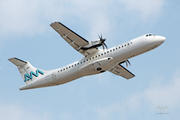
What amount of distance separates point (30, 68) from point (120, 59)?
512 inches

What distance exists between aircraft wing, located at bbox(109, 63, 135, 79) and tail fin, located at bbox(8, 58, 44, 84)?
9.83m

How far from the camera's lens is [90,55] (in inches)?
1324

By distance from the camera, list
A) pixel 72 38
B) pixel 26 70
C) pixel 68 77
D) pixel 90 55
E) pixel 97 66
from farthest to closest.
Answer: pixel 26 70 < pixel 68 77 < pixel 90 55 < pixel 97 66 < pixel 72 38

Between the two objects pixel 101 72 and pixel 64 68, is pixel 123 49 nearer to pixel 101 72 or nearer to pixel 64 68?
pixel 101 72

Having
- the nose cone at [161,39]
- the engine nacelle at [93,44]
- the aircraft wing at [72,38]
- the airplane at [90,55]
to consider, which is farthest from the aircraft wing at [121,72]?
the nose cone at [161,39]

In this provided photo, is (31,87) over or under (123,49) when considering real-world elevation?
under

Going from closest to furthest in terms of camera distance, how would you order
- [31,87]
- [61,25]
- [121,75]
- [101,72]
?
1. [61,25]
2. [101,72]
3. [31,87]
4. [121,75]

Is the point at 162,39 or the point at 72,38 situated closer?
the point at 162,39

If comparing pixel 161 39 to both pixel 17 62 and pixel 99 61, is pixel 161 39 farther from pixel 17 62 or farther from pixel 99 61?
pixel 17 62

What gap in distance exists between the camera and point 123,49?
104ft

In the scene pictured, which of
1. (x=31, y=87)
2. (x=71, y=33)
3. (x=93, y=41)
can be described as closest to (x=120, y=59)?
(x=93, y=41)

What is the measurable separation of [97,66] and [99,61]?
2.05 ft

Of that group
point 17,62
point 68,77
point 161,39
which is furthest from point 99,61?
point 17,62

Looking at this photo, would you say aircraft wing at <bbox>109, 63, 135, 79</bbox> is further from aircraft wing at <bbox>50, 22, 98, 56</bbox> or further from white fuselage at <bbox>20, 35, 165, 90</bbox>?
aircraft wing at <bbox>50, 22, 98, 56</bbox>
